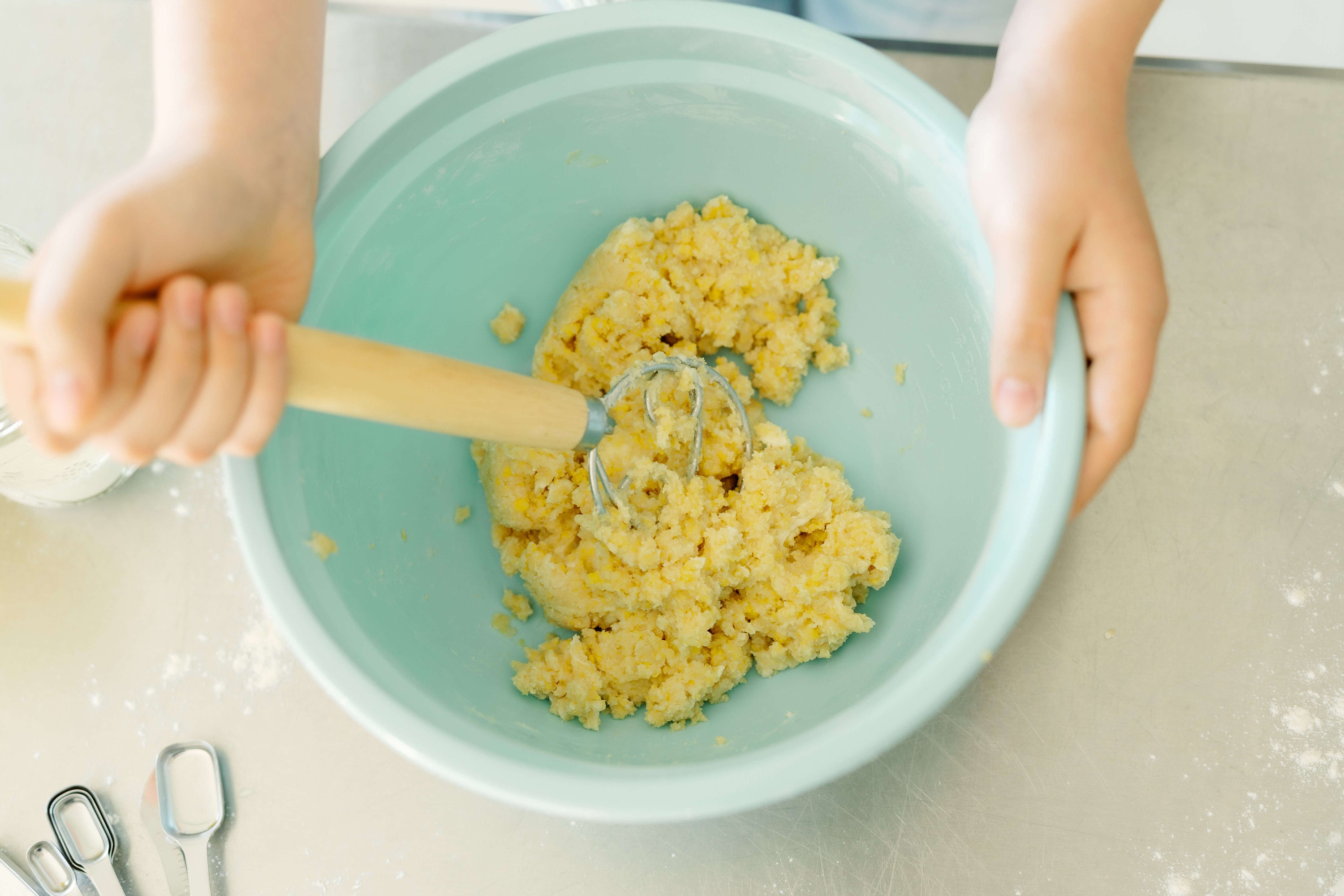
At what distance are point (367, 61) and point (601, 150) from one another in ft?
1.13

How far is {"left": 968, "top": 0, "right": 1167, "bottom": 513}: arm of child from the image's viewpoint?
1.90 ft

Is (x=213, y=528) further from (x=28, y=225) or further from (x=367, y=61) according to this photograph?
(x=367, y=61)

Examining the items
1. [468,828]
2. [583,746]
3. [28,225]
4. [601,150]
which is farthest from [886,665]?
[28,225]

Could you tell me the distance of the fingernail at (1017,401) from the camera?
1.88 feet

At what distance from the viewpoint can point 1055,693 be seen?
788 mm

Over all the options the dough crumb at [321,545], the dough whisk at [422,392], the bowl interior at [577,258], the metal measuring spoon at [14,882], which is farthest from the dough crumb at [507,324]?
the metal measuring spoon at [14,882]

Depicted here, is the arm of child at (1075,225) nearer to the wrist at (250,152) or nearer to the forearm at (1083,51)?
the forearm at (1083,51)

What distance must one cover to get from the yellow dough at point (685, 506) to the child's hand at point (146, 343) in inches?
13.2

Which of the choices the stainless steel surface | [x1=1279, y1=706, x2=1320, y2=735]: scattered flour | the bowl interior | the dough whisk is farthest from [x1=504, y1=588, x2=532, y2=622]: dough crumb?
[x1=1279, y1=706, x2=1320, y2=735]: scattered flour

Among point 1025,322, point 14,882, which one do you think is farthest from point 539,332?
point 14,882

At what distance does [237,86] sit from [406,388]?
286 mm

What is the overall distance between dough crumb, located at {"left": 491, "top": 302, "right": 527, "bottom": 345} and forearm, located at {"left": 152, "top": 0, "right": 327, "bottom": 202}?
235mm

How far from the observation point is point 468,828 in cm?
78

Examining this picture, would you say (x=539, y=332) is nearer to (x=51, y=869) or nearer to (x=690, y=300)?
(x=690, y=300)
